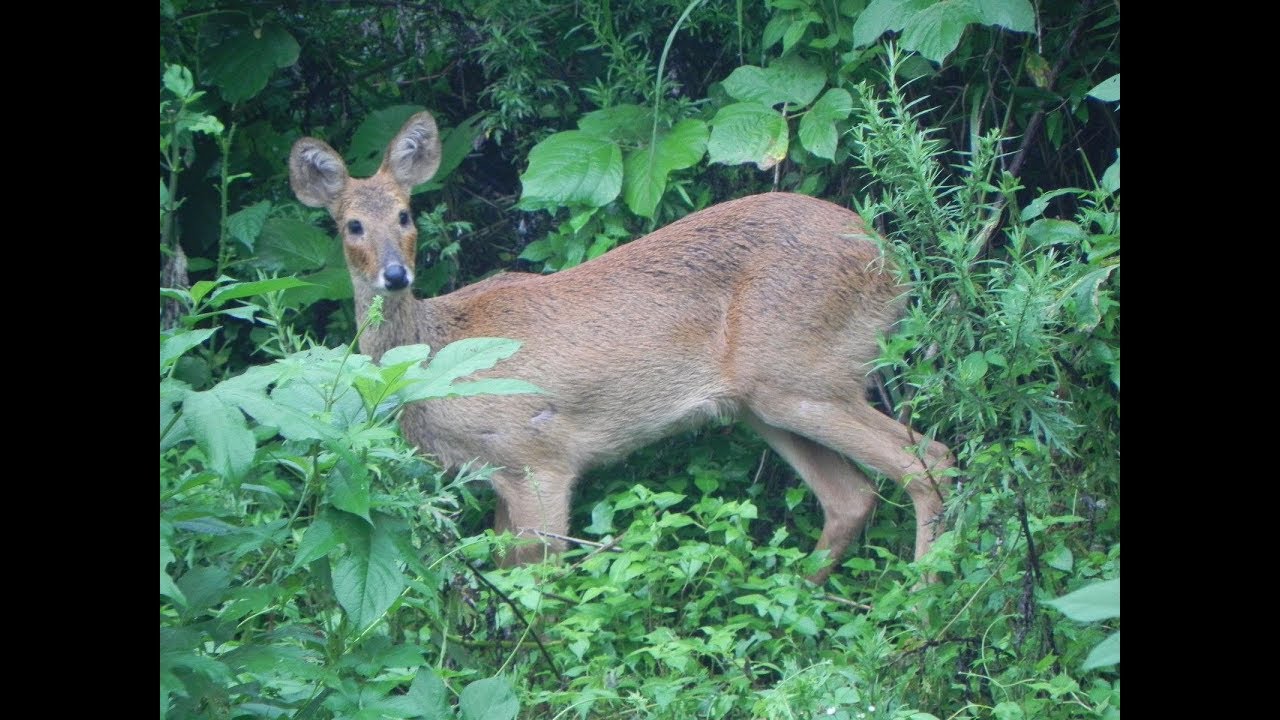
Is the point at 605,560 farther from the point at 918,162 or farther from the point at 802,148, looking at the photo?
the point at 802,148

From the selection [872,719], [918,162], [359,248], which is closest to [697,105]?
[359,248]

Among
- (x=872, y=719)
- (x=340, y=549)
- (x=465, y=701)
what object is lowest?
(x=872, y=719)

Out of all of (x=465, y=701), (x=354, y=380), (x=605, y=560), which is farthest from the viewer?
(x=605, y=560)

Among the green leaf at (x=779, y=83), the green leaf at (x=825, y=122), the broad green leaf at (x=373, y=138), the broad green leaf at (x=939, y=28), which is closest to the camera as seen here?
the broad green leaf at (x=939, y=28)

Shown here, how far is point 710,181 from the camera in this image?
21.9ft

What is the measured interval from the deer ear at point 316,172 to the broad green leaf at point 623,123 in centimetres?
113

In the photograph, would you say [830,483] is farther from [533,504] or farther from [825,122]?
[825,122]

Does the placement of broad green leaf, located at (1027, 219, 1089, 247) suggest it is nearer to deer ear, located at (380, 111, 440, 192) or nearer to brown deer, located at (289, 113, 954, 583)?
brown deer, located at (289, 113, 954, 583)

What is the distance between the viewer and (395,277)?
5.50 metres

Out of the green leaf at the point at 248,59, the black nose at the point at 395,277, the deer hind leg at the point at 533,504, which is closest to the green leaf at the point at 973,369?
the deer hind leg at the point at 533,504

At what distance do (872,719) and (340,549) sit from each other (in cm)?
142

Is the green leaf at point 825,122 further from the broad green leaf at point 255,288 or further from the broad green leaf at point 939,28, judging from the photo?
the broad green leaf at point 255,288

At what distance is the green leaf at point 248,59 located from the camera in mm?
6441
